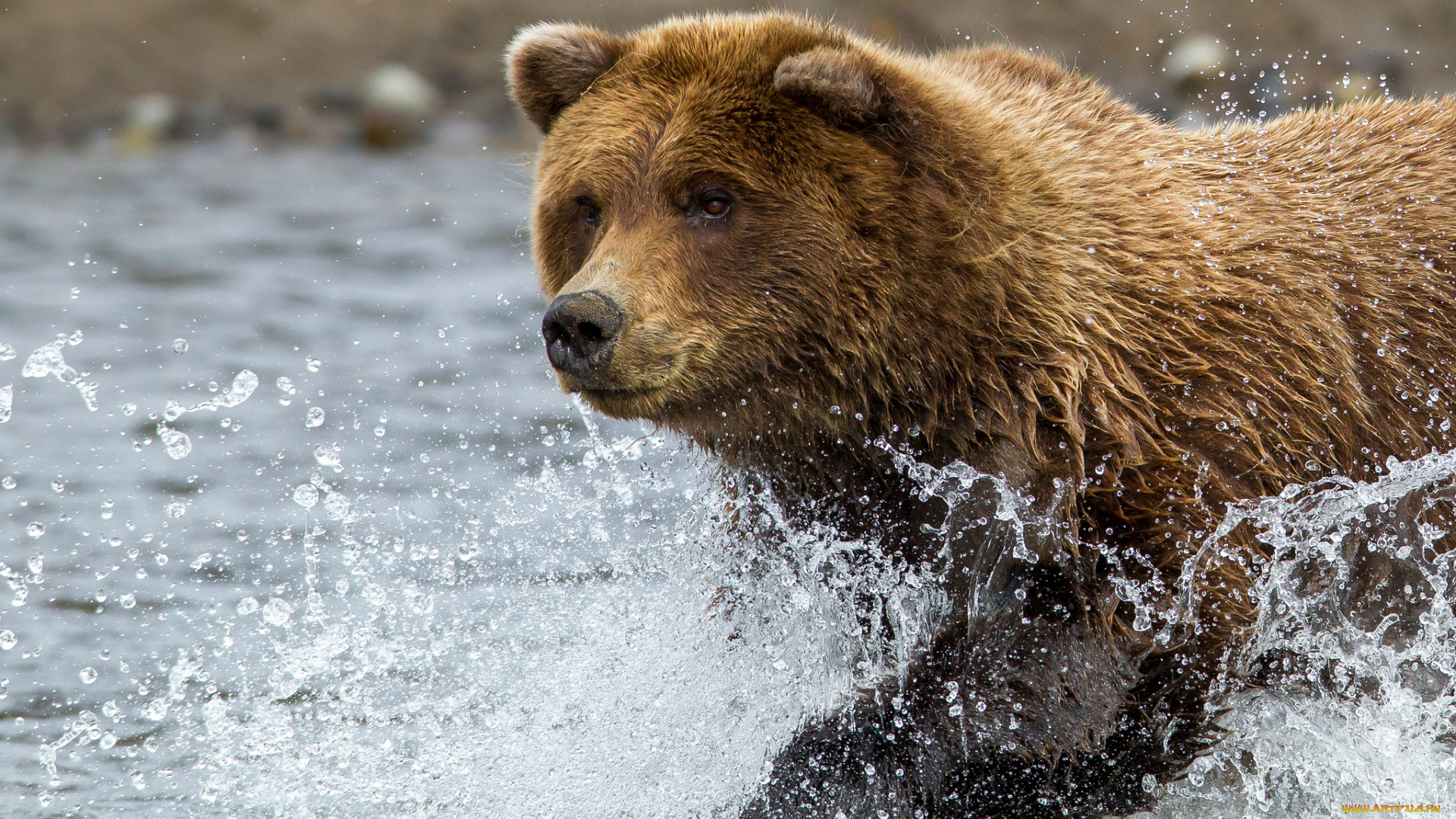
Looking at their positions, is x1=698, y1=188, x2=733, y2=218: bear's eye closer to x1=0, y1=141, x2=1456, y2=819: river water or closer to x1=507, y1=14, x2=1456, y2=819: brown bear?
x1=507, y1=14, x2=1456, y2=819: brown bear

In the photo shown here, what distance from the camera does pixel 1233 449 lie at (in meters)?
4.07

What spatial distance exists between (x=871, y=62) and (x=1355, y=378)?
1.59 metres

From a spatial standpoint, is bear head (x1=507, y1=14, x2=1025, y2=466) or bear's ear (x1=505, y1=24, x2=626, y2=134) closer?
bear head (x1=507, y1=14, x2=1025, y2=466)

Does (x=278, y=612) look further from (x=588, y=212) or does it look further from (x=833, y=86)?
(x=833, y=86)

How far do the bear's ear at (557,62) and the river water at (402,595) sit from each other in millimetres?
478

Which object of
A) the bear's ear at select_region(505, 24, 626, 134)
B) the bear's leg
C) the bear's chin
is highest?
the bear's ear at select_region(505, 24, 626, 134)

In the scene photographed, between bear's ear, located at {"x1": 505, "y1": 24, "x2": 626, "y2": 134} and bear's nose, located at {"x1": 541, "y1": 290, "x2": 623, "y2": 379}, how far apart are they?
86cm

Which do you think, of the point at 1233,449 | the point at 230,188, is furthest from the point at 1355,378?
the point at 230,188

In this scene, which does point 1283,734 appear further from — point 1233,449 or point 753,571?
point 753,571

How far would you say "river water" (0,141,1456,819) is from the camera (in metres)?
4.45

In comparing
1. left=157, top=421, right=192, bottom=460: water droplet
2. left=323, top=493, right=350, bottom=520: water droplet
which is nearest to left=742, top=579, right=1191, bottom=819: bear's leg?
left=323, top=493, right=350, bottom=520: water droplet

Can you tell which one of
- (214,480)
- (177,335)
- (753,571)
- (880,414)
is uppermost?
(880,414)

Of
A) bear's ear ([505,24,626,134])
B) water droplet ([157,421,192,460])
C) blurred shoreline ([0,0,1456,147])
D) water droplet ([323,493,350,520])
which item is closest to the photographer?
bear's ear ([505,24,626,134])

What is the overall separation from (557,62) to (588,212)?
0.45m
